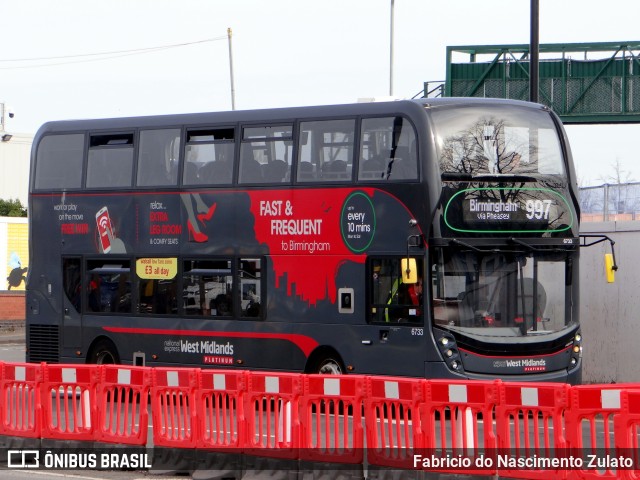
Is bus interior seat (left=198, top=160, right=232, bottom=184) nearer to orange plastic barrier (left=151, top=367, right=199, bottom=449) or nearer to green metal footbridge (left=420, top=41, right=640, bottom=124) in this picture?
orange plastic barrier (left=151, top=367, right=199, bottom=449)

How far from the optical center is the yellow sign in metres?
20.6

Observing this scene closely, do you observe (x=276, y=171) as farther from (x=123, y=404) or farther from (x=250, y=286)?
(x=123, y=404)

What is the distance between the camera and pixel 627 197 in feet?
73.3

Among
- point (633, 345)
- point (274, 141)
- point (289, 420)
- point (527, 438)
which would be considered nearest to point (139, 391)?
point (289, 420)

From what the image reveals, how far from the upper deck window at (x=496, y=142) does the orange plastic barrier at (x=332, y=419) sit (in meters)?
5.99

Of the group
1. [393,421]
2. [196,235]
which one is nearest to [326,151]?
[196,235]

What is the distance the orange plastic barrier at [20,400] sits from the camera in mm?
14250

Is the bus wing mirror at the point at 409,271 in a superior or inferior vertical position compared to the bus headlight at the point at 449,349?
superior

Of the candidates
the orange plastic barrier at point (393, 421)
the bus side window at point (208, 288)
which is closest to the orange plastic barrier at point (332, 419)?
the orange plastic barrier at point (393, 421)

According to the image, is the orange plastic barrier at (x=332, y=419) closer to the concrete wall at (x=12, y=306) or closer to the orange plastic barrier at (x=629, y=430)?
the orange plastic barrier at (x=629, y=430)

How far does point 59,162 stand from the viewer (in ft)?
72.8

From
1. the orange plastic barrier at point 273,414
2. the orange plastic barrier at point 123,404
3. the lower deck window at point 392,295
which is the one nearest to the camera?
the orange plastic barrier at point 273,414

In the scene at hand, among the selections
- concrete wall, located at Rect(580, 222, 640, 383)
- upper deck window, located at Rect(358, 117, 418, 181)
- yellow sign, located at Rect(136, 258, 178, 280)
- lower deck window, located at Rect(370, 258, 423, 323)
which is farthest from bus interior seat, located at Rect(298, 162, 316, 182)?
concrete wall, located at Rect(580, 222, 640, 383)

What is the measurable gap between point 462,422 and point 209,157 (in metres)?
9.93
